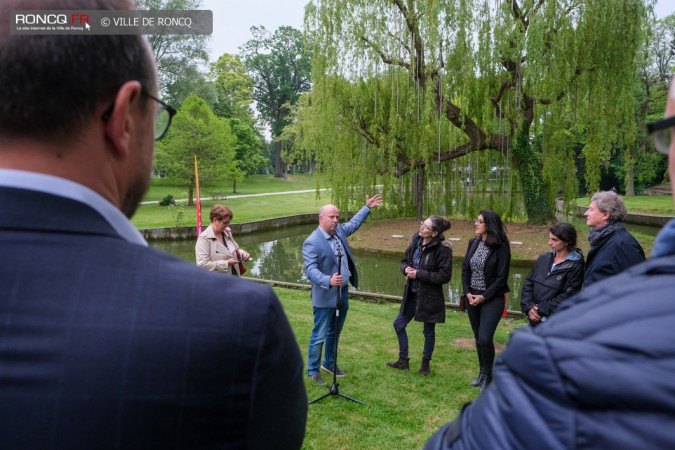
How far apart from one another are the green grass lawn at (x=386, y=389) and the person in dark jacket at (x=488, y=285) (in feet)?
1.38

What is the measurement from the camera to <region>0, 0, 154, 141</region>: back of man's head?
2.76ft

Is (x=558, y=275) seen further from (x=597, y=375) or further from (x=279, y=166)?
(x=279, y=166)

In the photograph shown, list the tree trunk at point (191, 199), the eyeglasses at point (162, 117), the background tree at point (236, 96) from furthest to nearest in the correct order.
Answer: the background tree at point (236, 96) < the tree trunk at point (191, 199) < the eyeglasses at point (162, 117)

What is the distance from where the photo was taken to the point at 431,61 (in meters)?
17.0

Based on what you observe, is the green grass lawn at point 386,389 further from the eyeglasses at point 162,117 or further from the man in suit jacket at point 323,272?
the eyeglasses at point 162,117

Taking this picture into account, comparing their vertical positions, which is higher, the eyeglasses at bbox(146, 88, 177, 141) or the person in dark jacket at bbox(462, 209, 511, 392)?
the eyeglasses at bbox(146, 88, 177, 141)

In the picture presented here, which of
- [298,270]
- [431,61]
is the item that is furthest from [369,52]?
[298,270]

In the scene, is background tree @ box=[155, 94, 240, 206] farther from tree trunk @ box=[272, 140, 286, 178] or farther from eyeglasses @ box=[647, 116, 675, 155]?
eyeglasses @ box=[647, 116, 675, 155]

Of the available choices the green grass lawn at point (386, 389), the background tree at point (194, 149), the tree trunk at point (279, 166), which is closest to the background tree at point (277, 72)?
the tree trunk at point (279, 166)

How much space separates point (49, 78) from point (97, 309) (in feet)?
1.27

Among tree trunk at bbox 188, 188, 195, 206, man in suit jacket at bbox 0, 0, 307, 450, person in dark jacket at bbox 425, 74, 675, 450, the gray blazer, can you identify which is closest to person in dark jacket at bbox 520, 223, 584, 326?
the gray blazer

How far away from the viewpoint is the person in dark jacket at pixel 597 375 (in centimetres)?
66

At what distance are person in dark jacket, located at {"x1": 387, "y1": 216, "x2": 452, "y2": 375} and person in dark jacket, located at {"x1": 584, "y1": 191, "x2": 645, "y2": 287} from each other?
1661mm

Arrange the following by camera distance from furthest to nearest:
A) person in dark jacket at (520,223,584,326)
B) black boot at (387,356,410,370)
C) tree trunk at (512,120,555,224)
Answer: tree trunk at (512,120,555,224)
black boot at (387,356,410,370)
person in dark jacket at (520,223,584,326)
